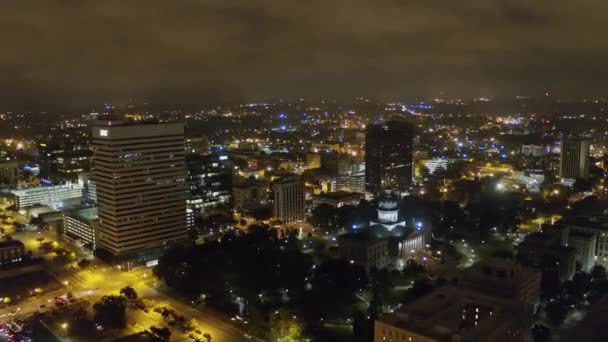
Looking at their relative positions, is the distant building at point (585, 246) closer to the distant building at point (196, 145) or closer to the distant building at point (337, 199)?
the distant building at point (337, 199)

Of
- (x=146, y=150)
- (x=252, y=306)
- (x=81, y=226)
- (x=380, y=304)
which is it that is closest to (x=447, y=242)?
(x=380, y=304)

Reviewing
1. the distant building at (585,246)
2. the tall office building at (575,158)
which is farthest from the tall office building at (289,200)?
the tall office building at (575,158)

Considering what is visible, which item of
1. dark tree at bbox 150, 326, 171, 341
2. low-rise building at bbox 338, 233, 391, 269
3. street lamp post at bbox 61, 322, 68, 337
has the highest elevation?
low-rise building at bbox 338, 233, 391, 269

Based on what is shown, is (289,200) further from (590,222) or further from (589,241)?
(589,241)

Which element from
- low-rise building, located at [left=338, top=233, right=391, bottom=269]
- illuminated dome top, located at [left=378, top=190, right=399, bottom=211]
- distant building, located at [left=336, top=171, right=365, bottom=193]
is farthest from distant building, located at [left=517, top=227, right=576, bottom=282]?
distant building, located at [left=336, top=171, right=365, bottom=193]

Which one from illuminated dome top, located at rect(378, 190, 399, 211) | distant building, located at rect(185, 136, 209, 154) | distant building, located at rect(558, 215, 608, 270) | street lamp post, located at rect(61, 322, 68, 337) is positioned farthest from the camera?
distant building, located at rect(185, 136, 209, 154)

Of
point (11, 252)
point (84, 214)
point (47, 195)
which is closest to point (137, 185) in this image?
point (84, 214)

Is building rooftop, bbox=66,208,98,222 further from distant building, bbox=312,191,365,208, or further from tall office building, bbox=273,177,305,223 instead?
distant building, bbox=312,191,365,208
